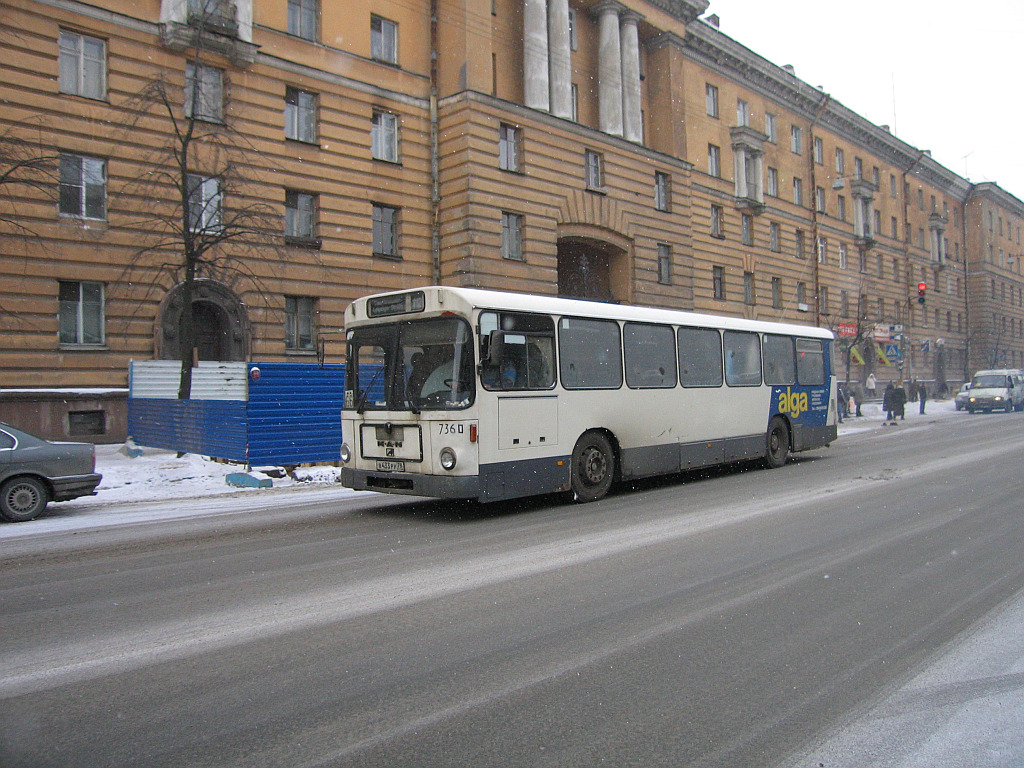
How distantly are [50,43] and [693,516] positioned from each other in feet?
65.3

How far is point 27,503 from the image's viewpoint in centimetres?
1045

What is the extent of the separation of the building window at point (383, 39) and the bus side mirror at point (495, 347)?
20.3 meters

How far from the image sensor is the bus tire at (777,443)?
1559cm

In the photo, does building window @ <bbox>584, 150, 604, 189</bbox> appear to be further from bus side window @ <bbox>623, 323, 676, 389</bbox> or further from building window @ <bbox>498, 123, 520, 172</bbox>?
bus side window @ <bbox>623, 323, 676, 389</bbox>

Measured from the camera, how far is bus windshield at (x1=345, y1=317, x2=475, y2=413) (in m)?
9.56

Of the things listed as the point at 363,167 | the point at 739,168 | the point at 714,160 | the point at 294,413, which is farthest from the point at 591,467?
the point at 739,168

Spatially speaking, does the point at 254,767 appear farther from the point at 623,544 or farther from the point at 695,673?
the point at 623,544

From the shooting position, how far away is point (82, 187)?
2012 centimetres

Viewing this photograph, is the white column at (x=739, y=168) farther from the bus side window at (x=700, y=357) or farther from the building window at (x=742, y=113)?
the bus side window at (x=700, y=357)

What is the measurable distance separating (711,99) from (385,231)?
72.2 feet

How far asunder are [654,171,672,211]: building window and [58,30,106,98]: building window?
75.4 ft

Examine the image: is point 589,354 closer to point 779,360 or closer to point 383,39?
point 779,360

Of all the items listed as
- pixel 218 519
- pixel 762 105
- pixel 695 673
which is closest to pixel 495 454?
pixel 218 519

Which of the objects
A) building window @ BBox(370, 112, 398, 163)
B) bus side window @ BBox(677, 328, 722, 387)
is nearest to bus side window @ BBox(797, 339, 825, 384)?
bus side window @ BBox(677, 328, 722, 387)
